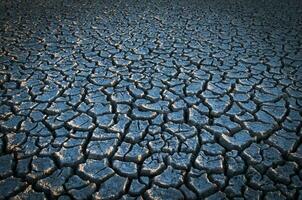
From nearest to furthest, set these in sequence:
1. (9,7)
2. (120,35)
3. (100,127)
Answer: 1. (100,127)
2. (120,35)
3. (9,7)

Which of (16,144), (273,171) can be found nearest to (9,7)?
(16,144)

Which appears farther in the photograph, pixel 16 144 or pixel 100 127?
pixel 100 127

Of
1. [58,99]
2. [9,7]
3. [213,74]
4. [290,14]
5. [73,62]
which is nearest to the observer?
[58,99]

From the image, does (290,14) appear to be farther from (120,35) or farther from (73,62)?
(73,62)

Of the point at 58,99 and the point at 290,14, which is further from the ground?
the point at 290,14

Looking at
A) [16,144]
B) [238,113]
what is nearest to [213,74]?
[238,113]

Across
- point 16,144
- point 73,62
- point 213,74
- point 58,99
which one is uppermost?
point 213,74
